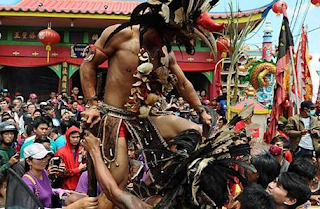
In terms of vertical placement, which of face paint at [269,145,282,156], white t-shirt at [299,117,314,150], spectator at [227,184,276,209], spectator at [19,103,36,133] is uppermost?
spectator at [227,184,276,209]

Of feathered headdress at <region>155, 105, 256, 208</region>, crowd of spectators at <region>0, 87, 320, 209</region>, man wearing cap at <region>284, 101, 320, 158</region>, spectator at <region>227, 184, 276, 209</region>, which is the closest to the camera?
feathered headdress at <region>155, 105, 256, 208</region>

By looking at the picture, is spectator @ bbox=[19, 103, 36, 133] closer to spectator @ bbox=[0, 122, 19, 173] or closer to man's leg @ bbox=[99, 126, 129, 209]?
spectator @ bbox=[0, 122, 19, 173]

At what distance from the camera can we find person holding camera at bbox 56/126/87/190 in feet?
14.6

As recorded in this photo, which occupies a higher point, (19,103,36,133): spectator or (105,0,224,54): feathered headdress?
(105,0,224,54): feathered headdress

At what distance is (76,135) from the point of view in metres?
4.72

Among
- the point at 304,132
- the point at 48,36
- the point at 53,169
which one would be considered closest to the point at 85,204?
the point at 53,169

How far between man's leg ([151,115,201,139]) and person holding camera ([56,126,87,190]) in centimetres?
143

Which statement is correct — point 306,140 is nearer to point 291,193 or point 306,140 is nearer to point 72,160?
point 72,160

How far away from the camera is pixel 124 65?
10.4 ft

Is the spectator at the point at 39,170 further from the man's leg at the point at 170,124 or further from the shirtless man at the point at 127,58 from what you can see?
the man's leg at the point at 170,124

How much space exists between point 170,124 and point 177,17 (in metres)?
0.77

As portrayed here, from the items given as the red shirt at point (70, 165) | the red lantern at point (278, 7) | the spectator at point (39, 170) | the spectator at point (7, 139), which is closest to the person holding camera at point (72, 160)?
the red shirt at point (70, 165)

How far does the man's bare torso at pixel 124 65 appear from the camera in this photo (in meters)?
3.15

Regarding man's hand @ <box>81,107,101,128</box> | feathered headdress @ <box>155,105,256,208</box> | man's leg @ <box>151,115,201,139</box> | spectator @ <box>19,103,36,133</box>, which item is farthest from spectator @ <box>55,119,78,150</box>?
feathered headdress @ <box>155,105,256,208</box>
